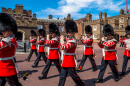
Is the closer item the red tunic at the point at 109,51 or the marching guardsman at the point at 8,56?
the marching guardsman at the point at 8,56

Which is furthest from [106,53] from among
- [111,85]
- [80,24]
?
[80,24]

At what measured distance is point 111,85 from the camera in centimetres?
388

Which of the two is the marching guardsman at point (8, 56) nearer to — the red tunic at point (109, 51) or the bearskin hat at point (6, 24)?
the bearskin hat at point (6, 24)

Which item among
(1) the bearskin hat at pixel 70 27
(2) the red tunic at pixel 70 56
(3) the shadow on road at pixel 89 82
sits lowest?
(3) the shadow on road at pixel 89 82

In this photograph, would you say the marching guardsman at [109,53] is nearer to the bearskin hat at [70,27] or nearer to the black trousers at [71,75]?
the black trousers at [71,75]

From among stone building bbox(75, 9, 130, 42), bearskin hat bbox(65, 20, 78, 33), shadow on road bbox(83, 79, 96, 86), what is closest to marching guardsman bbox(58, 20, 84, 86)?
bearskin hat bbox(65, 20, 78, 33)

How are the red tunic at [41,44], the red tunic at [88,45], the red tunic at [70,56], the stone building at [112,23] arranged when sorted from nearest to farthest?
the red tunic at [70,56] → the red tunic at [88,45] → the red tunic at [41,44] → the stone building at [112,23]

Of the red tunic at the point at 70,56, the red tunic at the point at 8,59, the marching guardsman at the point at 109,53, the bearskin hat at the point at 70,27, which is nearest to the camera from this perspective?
the red tunic at the point at 8,59

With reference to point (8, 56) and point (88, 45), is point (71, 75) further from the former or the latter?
point (88, 45)

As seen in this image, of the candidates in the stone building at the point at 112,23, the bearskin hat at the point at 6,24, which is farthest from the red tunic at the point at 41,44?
the stone building at the point at 112,23

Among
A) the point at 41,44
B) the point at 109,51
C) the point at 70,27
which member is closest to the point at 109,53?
the point at 109,51

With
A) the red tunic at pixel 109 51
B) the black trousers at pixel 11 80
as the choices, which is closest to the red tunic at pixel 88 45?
the red tunic at pixel 109 51

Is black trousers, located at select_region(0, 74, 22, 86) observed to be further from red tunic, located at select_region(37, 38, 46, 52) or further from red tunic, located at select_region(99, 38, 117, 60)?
red tunic, located at select_region(37, 38, 46, 52)

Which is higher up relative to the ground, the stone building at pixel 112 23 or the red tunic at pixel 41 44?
the stone building at pixel 112 23
